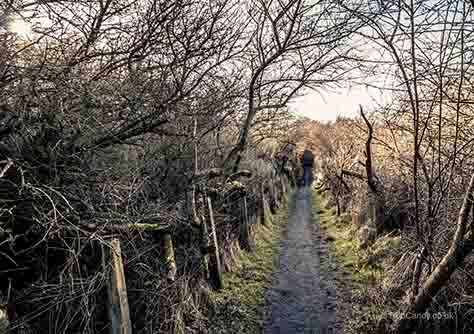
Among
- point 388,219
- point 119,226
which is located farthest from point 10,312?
point 388,219

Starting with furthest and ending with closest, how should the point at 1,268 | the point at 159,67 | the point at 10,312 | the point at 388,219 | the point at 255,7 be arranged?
the point at 388,219
the point at 255,7
the point at 159,67
the point at 1,268
the point at 10,312

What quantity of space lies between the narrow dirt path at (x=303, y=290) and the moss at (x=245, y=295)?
200mm

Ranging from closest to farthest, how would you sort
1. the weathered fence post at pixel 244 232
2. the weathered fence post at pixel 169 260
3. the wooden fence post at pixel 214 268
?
the weathered fence post at pixel 169 260 → the wooden fence post at pixel 214 268 → the weathered fence post at pixel 244 232

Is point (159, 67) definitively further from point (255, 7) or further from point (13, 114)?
point (255, 7)

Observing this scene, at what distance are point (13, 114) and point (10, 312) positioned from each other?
1875mm

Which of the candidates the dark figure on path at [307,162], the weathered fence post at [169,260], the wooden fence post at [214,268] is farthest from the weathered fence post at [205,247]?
the dark figure on path at [307,162]

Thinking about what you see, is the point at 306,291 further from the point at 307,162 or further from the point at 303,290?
the point at 307,162

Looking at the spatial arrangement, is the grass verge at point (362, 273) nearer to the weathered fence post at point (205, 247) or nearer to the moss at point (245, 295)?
the moss at point (245, 295)

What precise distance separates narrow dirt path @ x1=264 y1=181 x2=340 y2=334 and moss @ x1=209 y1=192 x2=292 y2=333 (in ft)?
0.66

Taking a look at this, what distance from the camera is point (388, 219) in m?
7.27

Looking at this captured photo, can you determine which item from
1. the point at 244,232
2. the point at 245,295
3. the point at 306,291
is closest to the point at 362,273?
the point at 306,291

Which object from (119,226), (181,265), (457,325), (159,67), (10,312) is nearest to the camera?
(10,312)

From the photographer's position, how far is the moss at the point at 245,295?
4.61m

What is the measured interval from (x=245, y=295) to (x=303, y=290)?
119cm
